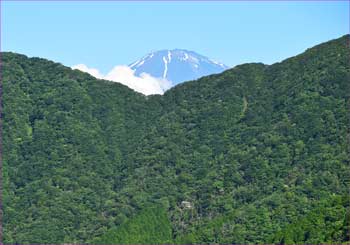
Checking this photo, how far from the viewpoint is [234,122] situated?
145250 mm

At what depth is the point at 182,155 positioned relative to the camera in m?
142

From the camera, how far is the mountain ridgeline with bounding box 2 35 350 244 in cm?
12112

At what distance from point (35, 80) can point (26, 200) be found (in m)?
32.2

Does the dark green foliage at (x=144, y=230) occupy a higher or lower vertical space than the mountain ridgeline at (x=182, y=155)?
lower

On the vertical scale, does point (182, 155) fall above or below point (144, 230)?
above

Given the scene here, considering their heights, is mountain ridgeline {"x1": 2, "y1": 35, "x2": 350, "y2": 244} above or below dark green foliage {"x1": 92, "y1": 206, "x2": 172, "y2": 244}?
above

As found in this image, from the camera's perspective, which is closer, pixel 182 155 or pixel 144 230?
pixel 144 230

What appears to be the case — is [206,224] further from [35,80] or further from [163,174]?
[35,80]

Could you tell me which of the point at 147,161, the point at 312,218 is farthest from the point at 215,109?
the point at 312,218

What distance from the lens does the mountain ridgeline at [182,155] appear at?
397ft

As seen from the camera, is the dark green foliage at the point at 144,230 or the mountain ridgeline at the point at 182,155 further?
the dark green foliage at the point at 144,230

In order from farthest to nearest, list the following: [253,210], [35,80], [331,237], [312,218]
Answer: [35,80], [253,210], [312,218], [331,237]

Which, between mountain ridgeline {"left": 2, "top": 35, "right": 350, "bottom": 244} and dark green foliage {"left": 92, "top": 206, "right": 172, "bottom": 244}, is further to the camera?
dark green foliage {"left": 92, "top": 206, "right": 172, "bottom": 244}

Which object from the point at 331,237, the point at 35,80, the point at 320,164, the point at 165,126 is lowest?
the point at 331,237
